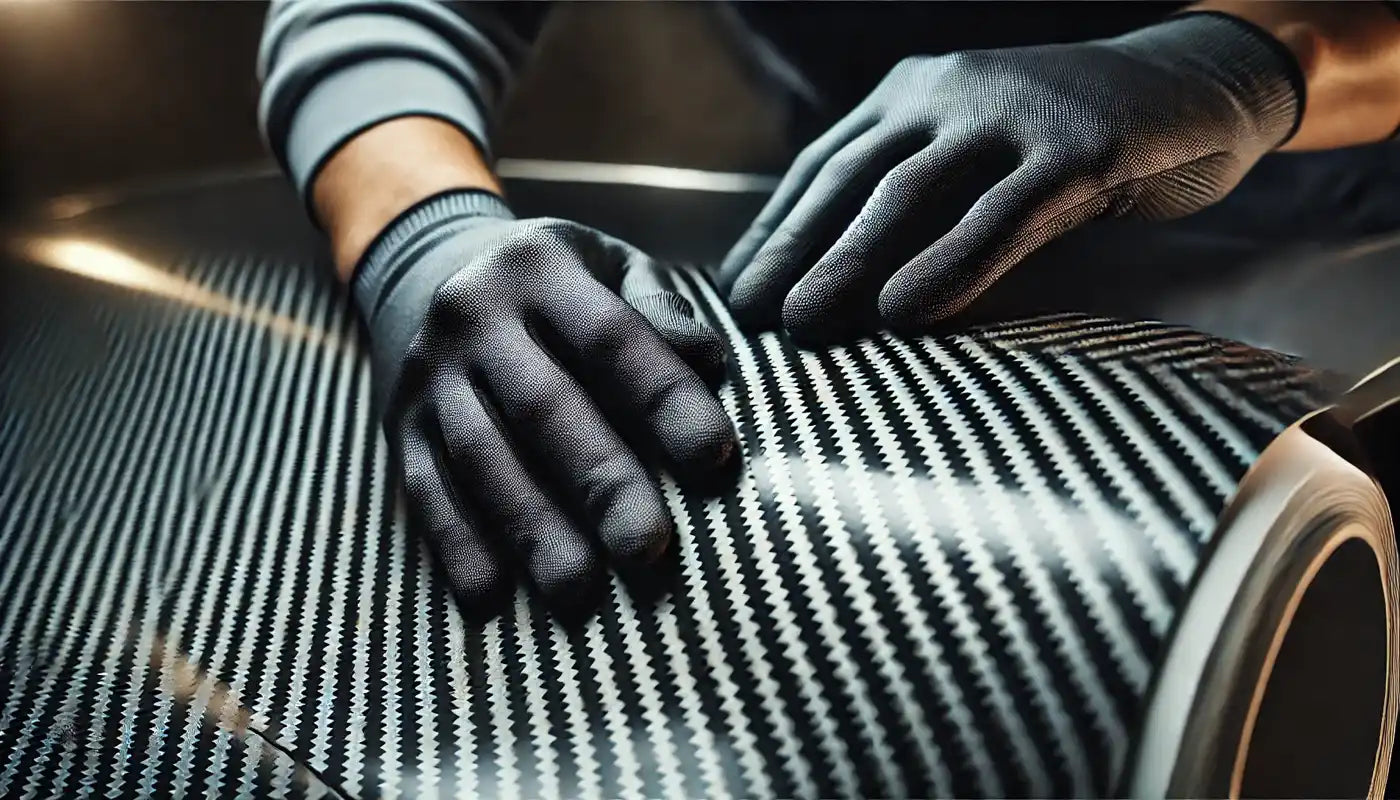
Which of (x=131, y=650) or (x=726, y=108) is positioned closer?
(x=131, y=650)

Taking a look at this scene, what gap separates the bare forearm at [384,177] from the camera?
49cm

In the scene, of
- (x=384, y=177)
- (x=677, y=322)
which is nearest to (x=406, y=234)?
(x=384, y=177)

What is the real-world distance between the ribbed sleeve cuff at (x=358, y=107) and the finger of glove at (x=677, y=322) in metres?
0.19

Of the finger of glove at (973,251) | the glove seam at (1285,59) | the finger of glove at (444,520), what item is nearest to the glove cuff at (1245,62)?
the glove seam at (1285,59)

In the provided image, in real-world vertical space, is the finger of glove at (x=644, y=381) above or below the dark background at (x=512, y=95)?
below

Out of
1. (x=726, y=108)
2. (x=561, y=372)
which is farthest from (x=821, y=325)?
(x=726, y=108)

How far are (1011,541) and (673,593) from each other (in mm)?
105

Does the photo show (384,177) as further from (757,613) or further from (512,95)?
(757,613)

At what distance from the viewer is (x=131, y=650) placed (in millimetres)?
360

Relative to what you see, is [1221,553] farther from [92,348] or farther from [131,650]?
[92,348]

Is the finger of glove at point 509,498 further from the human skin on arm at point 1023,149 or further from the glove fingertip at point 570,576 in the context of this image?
the human skin on arm at point 1023,149

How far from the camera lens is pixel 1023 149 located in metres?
0.38

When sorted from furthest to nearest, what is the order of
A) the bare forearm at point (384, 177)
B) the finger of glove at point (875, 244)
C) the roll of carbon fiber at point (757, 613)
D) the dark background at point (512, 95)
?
1. the dark background at point (512, 95)
2. the bare forearm at point (384, 177)
3. the finger of glove at point (875, 244)
4. the roll of carbon fiber at point (757, 613)

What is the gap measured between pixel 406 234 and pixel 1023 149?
28 centimetres
